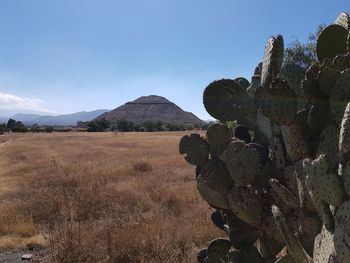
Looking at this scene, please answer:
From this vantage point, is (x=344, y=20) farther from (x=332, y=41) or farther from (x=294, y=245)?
(x=294, y=245)

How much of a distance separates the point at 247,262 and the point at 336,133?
1.77m

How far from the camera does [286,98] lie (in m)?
3.67

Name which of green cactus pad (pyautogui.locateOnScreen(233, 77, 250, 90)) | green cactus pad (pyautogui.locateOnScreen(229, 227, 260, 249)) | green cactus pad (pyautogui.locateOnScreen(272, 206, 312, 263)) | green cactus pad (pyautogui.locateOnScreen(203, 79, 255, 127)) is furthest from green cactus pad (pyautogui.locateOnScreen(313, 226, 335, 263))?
green cactus pad (pyautogui.locateOnScreen(233, 77, 250, 90))

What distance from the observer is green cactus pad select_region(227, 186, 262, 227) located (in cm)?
444

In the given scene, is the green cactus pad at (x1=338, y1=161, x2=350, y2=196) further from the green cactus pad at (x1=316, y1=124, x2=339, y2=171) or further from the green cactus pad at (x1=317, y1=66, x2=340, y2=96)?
the green cactus pad at (x1=317, y1=66, x2=340, y2=96)

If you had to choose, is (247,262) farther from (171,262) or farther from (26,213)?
(26,213)

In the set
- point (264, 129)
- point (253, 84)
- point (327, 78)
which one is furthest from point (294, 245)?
point (253, 84)

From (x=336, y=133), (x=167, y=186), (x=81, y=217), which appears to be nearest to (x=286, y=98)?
(x=336, y=133)

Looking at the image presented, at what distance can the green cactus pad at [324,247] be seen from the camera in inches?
117

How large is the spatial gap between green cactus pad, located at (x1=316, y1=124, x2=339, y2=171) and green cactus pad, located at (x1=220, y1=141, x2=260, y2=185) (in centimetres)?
83

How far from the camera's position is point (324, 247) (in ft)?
10.1

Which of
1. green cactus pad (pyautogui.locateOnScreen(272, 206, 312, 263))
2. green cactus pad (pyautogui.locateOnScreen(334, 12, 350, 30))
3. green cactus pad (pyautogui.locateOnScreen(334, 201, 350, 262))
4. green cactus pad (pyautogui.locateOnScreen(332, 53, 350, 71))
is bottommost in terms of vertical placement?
green cactus pad (pyautogui.locateOnScreen(272, 206, 312, 263))

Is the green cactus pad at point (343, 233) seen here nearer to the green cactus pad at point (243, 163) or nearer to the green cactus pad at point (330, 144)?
the green cactus pad at point (330, 144)

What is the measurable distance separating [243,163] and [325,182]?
1592 millimetres
